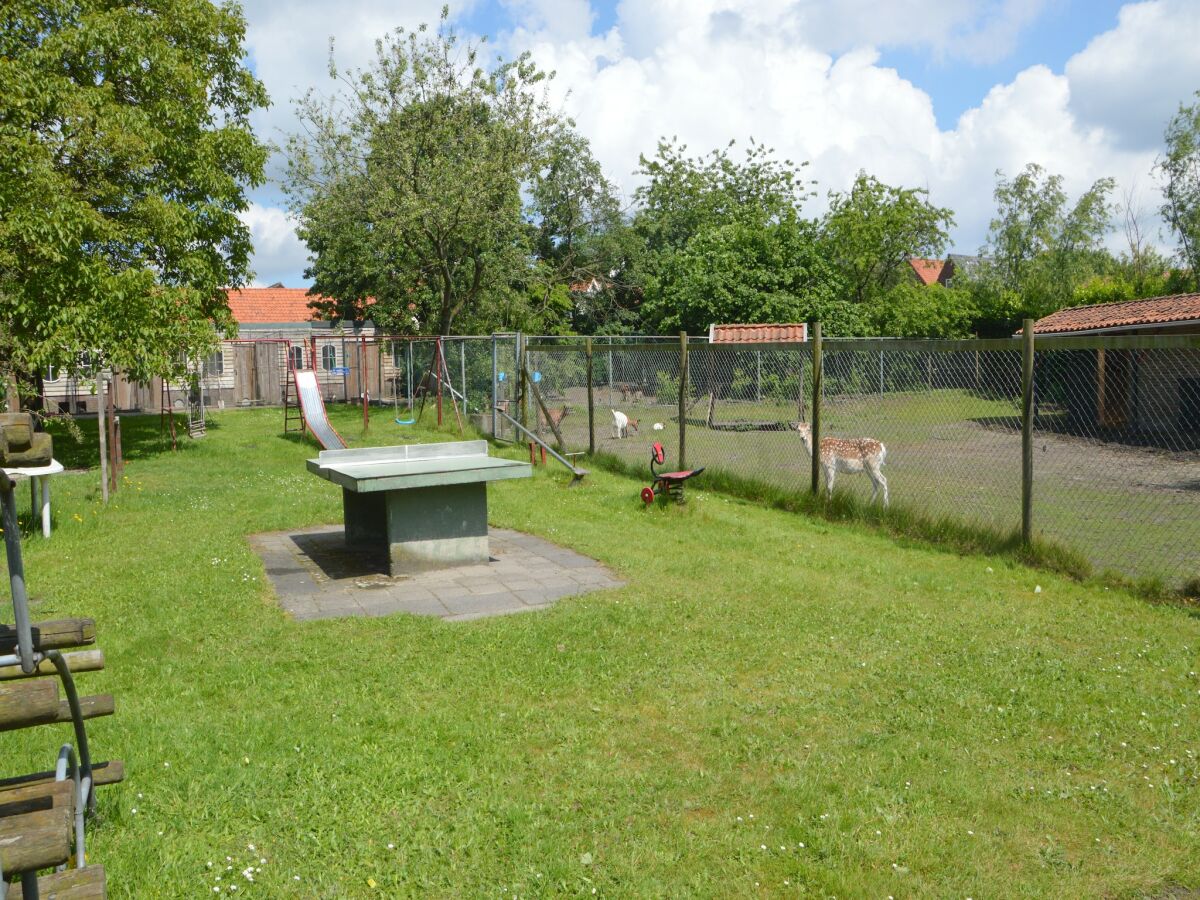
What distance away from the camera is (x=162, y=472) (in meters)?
15.1

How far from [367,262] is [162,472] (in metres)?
13.3

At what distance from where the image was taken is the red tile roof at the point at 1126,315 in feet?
63.2

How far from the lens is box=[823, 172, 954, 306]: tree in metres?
36.8

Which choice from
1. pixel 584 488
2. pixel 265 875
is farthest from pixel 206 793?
pixel 584 488

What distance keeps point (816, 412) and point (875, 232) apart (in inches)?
1092

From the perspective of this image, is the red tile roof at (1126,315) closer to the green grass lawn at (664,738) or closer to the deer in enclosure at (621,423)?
the deer in enclosure at (621,423)

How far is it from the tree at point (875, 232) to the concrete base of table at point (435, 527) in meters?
30.5

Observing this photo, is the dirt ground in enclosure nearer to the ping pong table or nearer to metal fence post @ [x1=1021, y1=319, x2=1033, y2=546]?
metal fence post @ [x1=1021, y1=319, x2=1033, y2=546]

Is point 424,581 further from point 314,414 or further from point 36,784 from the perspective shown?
point 314,414

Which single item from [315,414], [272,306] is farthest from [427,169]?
[272,306]

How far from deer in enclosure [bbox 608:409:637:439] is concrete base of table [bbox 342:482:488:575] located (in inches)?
308

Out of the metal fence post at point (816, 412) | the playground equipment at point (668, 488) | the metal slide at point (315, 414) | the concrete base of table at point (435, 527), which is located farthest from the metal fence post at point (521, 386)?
the concrete base of table at point (435, 527)

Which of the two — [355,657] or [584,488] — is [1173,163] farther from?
[355,657]

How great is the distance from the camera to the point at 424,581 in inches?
311
